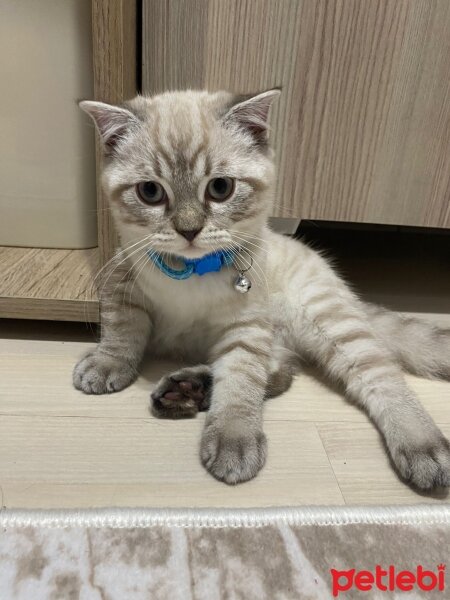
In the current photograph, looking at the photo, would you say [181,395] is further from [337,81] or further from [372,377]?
[337,81]

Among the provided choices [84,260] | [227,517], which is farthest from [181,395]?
[84,260]

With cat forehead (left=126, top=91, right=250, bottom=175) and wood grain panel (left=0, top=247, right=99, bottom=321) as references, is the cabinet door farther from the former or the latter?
wood grain panel (left=0, top=247, right=99, bottom=321)

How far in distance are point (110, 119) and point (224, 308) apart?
0.50 metres

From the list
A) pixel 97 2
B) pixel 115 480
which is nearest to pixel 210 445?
pixel 115 480

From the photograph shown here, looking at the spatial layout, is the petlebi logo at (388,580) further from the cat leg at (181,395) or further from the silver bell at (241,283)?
the silver bell at (241,283)

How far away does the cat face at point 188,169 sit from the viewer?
1.03m

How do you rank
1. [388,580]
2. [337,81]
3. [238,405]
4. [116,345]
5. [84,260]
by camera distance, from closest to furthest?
[388,580] < [238,405] < [116,345] < [337,81] < [84,260]

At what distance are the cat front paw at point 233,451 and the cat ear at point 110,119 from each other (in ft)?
2.20

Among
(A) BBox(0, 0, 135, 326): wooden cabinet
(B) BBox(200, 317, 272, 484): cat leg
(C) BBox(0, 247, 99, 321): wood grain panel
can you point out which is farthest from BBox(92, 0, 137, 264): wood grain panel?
(B) BBox(200, 317, 272, 484): cat leg

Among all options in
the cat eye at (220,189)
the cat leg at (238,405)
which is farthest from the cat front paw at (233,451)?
the cat eye at (220,189)

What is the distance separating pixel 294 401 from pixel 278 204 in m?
0.64

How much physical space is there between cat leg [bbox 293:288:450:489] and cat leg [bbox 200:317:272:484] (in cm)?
15

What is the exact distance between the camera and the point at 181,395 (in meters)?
1.10

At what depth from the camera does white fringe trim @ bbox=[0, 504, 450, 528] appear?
2.55 feet
